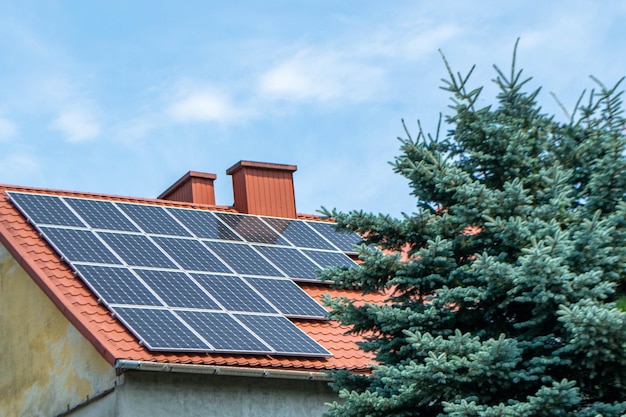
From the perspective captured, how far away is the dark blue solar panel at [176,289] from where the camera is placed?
16.2 meters

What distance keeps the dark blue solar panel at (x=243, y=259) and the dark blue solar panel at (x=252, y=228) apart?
2.12 feet

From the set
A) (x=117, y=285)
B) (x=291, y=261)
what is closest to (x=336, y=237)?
(x=291, y=261)

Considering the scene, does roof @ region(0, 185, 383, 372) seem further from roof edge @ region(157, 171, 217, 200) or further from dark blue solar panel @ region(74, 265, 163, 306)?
roof edge @ region(157, 171, 217, 200)

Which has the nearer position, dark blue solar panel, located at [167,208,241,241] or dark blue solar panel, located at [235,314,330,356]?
dark blue solar panel, located at [235,314,330,356]

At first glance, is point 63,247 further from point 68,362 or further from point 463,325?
point 463,325

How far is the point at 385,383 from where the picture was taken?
11273 millimetres

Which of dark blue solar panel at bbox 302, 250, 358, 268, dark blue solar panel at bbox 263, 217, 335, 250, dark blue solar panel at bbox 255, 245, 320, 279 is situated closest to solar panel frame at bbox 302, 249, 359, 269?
dark blue solar panel at bbox 302, 250, 358, 268

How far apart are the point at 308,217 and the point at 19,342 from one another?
7.34m

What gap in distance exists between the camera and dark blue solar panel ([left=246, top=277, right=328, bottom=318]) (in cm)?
1741

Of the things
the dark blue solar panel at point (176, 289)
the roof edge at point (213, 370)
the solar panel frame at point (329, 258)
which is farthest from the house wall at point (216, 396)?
the solar panel frame at point (329, 258)

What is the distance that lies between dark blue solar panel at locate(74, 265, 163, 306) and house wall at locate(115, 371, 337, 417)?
1.31 metres

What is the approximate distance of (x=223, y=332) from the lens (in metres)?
15.8

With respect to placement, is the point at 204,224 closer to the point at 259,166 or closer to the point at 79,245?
the point at 259,166

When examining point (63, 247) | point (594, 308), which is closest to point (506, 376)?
point (594, 308)
